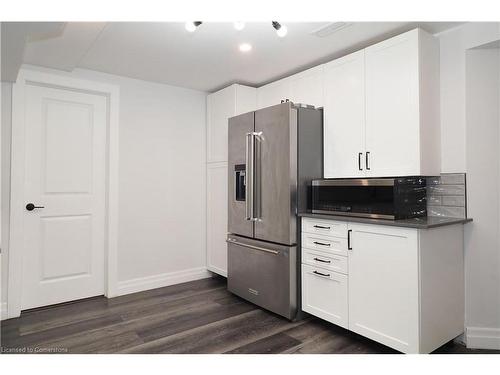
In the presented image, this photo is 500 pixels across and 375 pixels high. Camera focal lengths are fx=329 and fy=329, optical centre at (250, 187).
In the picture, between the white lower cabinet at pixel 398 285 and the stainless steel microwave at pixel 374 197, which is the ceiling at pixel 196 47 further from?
the white lower cabinet at pixel 398 285

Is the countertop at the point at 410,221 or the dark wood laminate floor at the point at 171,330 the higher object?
the countertop at the point at 410,221

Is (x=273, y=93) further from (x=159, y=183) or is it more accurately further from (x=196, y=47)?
(x=159, y=183)

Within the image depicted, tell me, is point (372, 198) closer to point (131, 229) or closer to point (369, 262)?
point (369, 262)

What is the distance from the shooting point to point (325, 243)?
262cm

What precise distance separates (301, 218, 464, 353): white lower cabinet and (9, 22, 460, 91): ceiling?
1.49 metres

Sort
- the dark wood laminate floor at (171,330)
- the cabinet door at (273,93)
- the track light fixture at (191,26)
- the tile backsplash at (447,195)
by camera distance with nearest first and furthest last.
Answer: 1. the track light fixture at (191,26)
2. the dark wood laminate floor at (171,330)
3. the tile backsplash at (447,195)
4. the cabinet door at (273,93)

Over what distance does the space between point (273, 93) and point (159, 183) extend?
5.39 feet

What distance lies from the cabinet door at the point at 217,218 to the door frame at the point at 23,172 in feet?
3.58

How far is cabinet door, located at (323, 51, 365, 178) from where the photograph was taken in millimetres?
2701

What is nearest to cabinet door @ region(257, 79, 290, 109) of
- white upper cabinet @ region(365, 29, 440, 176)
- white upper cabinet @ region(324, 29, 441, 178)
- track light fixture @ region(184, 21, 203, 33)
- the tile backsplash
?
white upper cabinet @ region(324, 29, 441, 178)

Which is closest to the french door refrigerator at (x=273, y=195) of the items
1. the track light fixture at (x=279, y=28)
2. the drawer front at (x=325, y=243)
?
the drawer front at (x=325, y=243)

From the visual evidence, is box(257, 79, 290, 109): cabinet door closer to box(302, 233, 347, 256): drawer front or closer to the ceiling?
the ceiling

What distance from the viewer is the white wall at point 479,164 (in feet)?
7.75
